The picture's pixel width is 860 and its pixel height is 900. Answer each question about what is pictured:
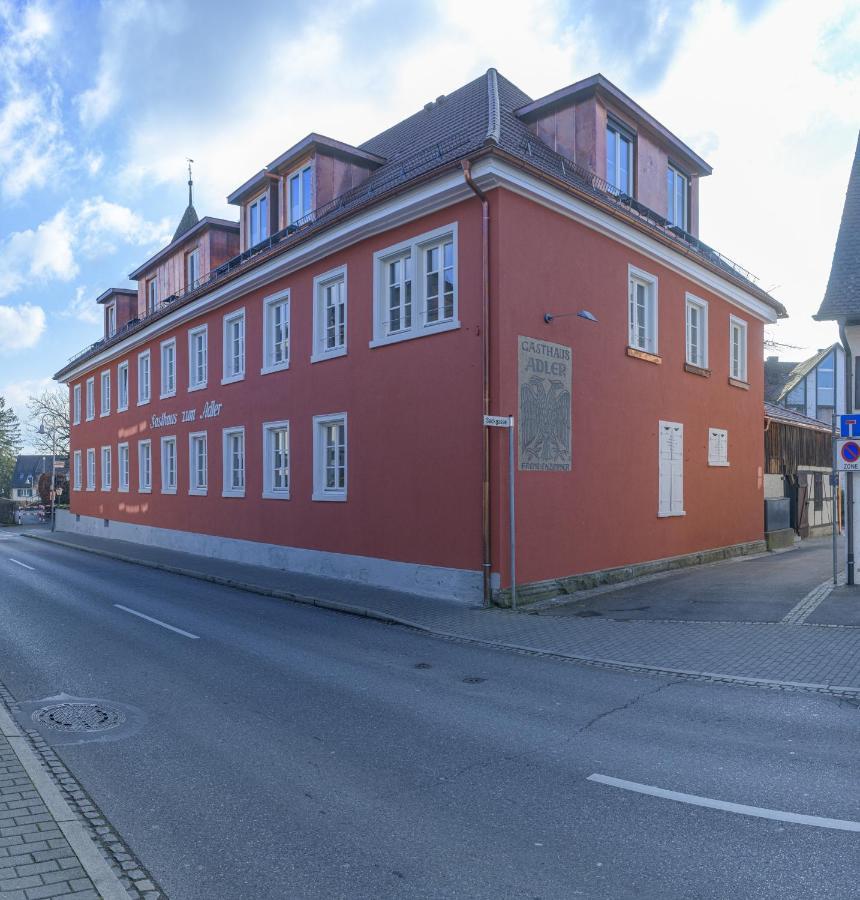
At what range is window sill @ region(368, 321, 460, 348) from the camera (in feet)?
44.0

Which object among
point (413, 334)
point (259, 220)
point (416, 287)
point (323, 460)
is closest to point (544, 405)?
point (413, 334)

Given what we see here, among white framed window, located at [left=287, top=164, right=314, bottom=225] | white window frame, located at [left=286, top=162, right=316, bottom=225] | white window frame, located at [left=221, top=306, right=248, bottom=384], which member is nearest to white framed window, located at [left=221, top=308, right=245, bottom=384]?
white window frame, located at [left=221, top=306, right=248, bottom=384]

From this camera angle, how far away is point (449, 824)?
4.45 meters

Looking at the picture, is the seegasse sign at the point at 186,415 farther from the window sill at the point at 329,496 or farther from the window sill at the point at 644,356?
the window sill at the point at 644,356

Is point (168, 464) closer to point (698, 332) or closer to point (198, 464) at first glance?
point (198, 464)

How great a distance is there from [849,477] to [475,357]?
7.14 m

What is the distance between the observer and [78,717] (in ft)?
21.6

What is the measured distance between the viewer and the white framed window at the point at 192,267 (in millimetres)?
24859

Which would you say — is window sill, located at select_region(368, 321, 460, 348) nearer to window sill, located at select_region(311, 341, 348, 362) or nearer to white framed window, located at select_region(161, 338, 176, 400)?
window sill, located at select_region(311, 341, 348, 362)

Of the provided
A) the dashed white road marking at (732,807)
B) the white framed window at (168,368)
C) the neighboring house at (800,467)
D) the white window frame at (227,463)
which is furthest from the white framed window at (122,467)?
the dashed white road marking at (732,807)

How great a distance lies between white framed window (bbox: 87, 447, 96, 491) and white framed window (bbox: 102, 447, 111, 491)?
146cm

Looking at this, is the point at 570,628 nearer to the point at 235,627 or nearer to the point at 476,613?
the point at 476,613

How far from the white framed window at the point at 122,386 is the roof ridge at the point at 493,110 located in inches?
711

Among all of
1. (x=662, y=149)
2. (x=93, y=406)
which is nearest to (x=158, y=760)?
(x=662, y=149)
